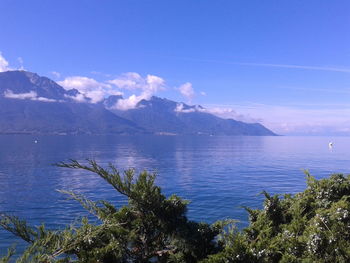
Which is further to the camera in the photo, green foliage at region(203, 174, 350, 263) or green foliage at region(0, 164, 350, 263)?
green foliage at region(0, 164, 350, 263)

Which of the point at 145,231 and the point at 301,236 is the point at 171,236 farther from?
the point at 301,236

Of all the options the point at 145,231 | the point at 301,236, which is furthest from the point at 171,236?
the point at 301,236

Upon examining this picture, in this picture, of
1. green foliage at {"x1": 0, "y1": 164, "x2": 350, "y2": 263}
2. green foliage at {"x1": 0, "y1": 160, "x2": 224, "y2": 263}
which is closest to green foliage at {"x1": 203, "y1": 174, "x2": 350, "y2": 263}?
green foliage at {"x1": 0, "y1": 164, "x2": 350, "y2": 263}

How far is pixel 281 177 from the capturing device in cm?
7494

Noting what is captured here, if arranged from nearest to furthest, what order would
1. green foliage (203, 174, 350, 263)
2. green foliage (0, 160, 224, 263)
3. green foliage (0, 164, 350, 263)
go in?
green foliage (203, 174, 350, 263) < green foliage (0, 164, 350, 263) < green foliage (0, 160, 224, 263)

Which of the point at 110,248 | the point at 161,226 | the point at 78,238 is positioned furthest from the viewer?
the point at 161,226

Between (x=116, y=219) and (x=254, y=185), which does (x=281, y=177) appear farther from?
(x=116, y=219)

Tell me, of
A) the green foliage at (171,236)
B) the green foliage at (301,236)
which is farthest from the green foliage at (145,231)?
the green foliage at (301,236)

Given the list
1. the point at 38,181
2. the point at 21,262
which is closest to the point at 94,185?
the point at 38,181

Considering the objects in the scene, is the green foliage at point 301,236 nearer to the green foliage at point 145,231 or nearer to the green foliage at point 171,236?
the green foliage at point 171,236

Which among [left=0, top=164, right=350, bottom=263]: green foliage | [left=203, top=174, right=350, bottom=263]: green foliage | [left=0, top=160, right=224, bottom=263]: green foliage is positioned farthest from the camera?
[left=0, top=160, right=224, bottom=263]: green foliage

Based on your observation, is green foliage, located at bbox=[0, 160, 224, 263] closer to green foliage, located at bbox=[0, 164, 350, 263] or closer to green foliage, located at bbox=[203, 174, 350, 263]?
green foliage, located at bbox=[0, 164, 350, 263]

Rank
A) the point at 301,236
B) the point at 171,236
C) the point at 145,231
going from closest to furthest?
the point at 301,236
the point at 171,236
the point at 145,231

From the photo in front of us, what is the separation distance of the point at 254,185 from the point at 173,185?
654 inches
